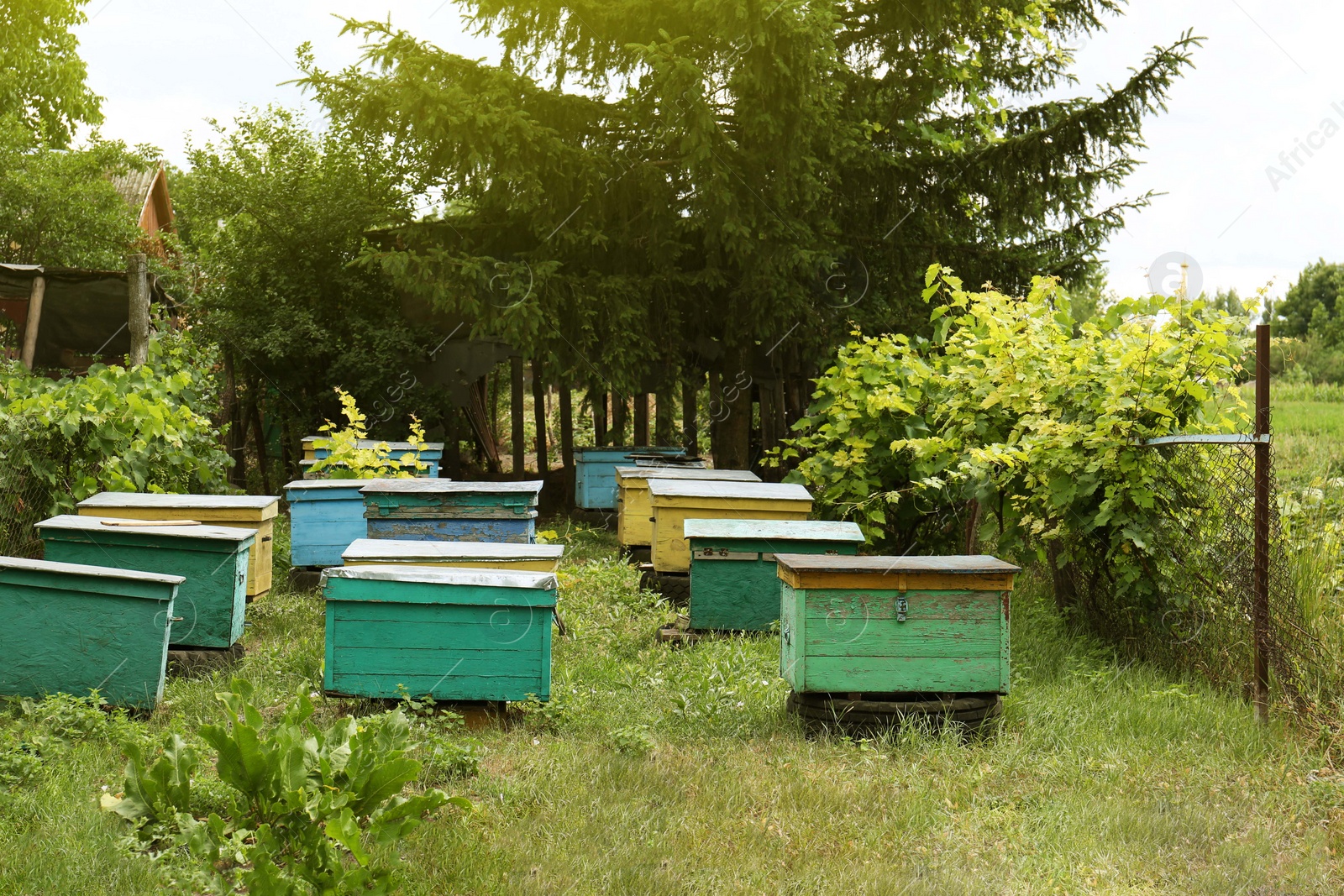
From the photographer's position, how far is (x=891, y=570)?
4699 mm

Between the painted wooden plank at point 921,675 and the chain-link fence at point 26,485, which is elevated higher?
the chain-link fence at point 26,485

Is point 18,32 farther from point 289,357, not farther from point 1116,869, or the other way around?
point 1116,869

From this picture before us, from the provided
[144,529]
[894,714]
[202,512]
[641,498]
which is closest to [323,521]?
[202,512]

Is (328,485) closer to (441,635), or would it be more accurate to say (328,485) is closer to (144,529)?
(144,529)

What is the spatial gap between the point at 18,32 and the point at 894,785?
27014mm

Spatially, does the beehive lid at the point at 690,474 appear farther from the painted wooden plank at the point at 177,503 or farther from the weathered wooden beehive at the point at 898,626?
the weathered wooden beehive at the point at 898,626

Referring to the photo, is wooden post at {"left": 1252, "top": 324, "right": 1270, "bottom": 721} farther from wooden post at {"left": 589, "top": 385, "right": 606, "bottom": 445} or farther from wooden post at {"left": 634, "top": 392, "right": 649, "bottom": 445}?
wooden post at {"left": 634, "top": 392, "right": 649, "bottom": 445}

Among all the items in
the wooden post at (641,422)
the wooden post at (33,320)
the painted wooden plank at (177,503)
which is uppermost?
the wooden post at (33,320)

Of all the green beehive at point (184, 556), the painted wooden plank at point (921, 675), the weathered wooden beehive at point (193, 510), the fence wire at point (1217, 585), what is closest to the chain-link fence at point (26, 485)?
the weathered wooden beehive at point (193, 510)

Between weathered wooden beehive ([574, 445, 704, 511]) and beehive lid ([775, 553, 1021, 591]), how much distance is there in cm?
794

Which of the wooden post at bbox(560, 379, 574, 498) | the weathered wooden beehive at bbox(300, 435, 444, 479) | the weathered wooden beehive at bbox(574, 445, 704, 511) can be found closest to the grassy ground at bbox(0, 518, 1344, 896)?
the weathered wooden beehive at bbox(300, 435, 444, 479)

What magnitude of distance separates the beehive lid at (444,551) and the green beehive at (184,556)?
2.74ft

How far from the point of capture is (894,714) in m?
4.87

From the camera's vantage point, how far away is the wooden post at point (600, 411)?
13197 millimetres
